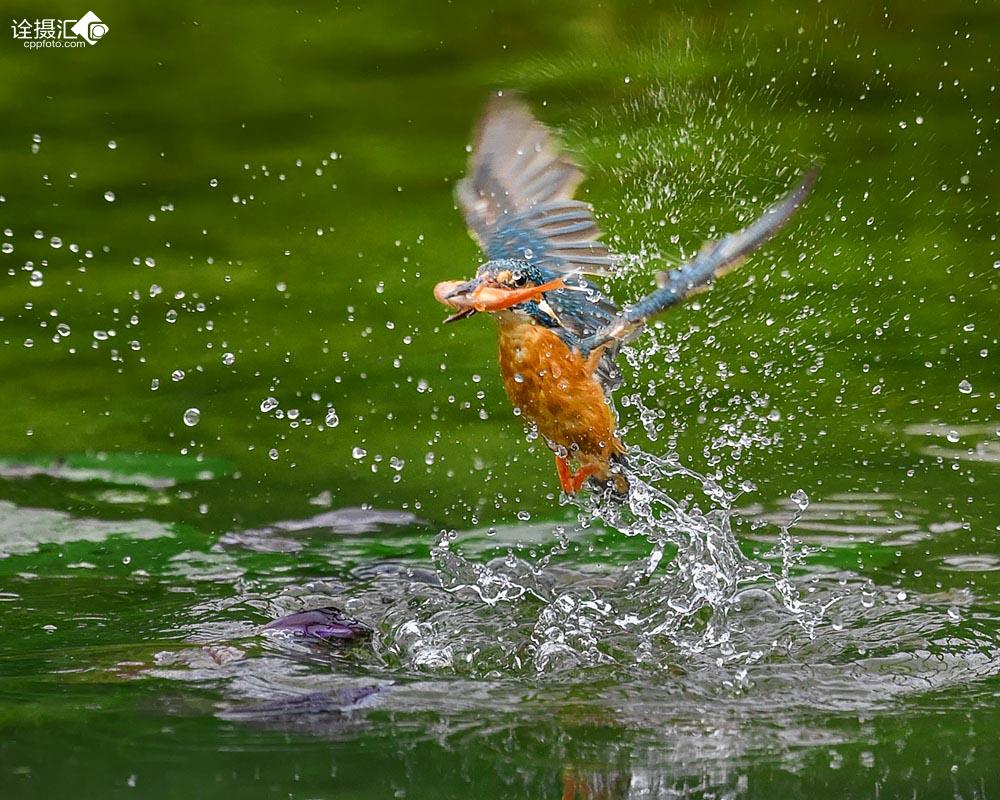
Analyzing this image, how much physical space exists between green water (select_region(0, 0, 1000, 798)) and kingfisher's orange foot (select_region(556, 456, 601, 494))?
0.22 meters

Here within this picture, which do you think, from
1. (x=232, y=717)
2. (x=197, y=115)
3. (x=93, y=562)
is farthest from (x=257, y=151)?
(x=232, y=717)

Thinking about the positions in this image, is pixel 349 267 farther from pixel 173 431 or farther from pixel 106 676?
pixel 106 676

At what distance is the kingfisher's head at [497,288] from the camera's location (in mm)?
3037

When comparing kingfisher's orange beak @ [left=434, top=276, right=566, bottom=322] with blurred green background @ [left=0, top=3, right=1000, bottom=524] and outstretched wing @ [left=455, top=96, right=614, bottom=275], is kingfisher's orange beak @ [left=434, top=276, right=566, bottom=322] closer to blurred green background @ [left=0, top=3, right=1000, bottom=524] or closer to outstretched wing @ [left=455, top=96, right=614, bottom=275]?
outstretched wing @ [left=455, top=96, right=614, bottom=275]

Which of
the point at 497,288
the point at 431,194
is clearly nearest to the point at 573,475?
the point at 497,288

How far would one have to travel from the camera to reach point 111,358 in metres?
5.12

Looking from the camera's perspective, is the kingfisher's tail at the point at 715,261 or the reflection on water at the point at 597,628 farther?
the kingfisher's tail at the point at 715,261

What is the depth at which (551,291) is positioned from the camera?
11.7ft

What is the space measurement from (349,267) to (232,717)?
286 cm

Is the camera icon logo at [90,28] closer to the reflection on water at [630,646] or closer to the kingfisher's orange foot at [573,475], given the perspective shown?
the reflection on water at [630,646]

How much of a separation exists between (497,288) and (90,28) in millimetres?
2987

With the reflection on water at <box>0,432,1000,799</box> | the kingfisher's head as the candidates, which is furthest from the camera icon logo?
the kingfisher's head
